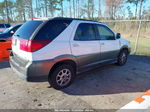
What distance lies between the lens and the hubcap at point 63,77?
315 centimetres

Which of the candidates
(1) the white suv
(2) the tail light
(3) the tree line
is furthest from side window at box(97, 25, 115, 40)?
(3) the tree line

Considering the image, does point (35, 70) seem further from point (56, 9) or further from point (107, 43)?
point (56, 9)

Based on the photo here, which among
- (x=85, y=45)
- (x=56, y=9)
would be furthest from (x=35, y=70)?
(x=56, y=9)

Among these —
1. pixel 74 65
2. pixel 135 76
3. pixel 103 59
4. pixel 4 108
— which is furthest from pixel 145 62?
pixel 4 108

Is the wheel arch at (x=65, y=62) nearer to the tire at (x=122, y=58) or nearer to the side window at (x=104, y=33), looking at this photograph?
the side window at (x=104, y=33)

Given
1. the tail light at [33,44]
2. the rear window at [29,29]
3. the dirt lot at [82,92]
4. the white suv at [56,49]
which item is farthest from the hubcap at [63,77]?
the rear window at [29,29]

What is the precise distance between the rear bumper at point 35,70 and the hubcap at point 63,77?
0.38m

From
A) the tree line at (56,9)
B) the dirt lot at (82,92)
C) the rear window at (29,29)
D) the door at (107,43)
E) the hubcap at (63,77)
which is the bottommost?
the dirt lot at (82,92)

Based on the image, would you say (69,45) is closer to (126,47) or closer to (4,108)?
(4,108)

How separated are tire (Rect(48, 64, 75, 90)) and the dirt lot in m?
0.15

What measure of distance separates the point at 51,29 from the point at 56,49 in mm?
474

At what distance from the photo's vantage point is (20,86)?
3.42 m

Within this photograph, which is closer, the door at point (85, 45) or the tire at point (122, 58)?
the door at point (85, 45)

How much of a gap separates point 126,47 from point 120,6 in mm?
31171
